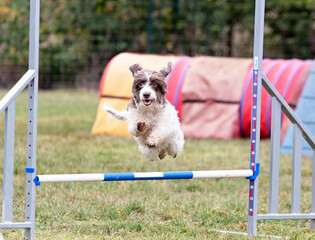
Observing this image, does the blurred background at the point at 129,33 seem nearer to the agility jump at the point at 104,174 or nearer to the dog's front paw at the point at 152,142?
the agility jump at the point at 104,174

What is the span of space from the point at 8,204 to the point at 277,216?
1793 millimetres

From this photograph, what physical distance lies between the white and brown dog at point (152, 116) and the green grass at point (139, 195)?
67 cm

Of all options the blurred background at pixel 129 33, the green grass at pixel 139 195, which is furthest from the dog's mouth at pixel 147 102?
the blurred background at pixel 129 33

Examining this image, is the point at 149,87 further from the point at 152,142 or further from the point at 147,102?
the point at 152,142

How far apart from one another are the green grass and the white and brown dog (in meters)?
0.67

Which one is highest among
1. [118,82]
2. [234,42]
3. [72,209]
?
[234,42]

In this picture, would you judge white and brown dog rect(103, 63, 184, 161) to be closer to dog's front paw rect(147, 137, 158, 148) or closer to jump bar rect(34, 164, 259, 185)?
dog's front paw rect(147, 137, 158, 148)

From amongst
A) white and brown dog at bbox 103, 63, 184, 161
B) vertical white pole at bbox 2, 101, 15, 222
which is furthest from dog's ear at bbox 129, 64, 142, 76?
vertical white pole at bbox 2, 101, 15, 222

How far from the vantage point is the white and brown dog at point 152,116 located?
11.9ft

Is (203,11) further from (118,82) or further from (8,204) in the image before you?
(8,204)

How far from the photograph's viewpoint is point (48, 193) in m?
5.40

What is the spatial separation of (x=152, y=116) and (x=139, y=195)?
74.8 inches

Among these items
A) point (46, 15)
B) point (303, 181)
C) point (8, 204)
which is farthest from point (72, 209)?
point (46, 15)

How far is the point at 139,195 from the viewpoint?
5559 mm
